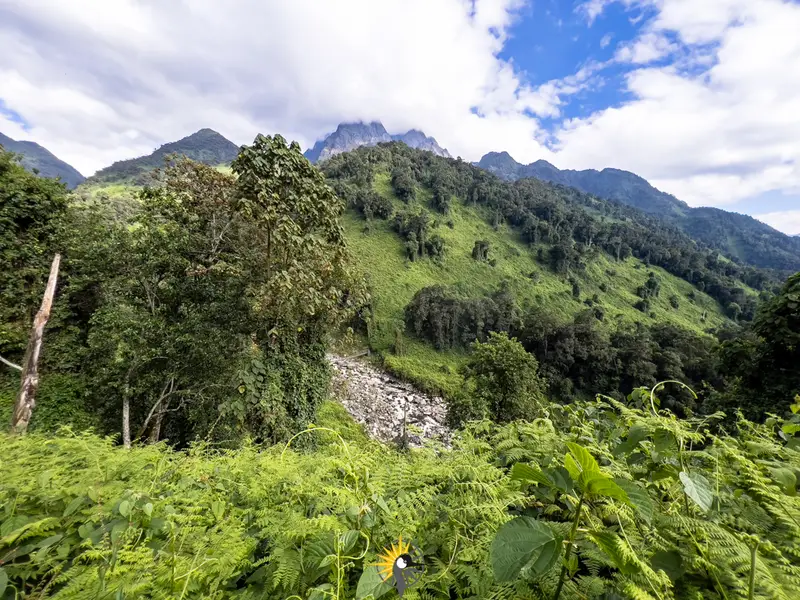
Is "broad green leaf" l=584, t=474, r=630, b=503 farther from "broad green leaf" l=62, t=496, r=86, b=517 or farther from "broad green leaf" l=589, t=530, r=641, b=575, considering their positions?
"broad green leaf" l=62, t=496, r=86, b=517

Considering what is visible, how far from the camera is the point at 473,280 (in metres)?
53.1

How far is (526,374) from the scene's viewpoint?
51.9 feet

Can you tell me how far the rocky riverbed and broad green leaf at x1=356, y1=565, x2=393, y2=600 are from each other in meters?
18.7

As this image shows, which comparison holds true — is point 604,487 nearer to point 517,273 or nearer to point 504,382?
point 504,382

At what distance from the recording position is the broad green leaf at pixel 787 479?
61.4 inches

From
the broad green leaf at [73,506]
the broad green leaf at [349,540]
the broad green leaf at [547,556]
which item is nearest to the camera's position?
the broad green leaf at [547,556]

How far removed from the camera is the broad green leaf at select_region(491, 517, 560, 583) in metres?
1.06

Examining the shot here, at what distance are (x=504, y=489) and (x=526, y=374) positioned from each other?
49.0 ft

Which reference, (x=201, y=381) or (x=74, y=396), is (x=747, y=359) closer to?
(x=201, y=381)

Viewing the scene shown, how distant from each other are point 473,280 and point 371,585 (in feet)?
175

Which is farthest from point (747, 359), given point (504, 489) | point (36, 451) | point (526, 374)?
point (36, 451)

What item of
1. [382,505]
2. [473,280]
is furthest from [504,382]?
[473,280]

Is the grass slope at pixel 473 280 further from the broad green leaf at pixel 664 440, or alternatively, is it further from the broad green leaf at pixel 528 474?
the broad green leaf at pixel 528 474

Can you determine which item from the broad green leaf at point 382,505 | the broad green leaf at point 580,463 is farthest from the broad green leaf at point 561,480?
the broad green leaf at point 382,505
